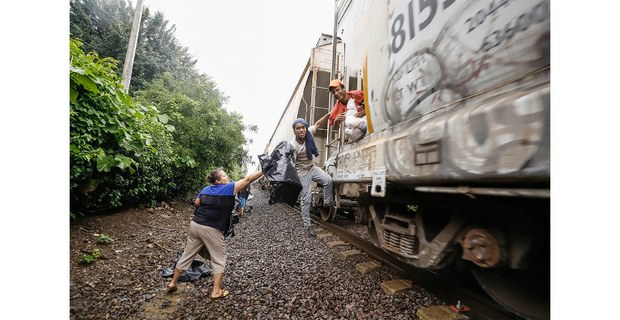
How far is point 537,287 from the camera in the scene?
171cm

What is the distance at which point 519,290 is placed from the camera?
5.66 feet

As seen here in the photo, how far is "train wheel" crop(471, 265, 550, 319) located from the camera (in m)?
1.58

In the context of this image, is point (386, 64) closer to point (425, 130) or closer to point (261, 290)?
point (425, 130)

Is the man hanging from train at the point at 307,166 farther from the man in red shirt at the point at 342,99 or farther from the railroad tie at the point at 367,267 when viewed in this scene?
the railroad tie at the point at 367,267

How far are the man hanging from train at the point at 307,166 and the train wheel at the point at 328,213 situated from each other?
95cm

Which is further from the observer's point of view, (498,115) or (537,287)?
(537,287)

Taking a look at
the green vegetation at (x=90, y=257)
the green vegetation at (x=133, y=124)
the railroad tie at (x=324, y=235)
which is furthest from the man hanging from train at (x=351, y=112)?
the green vegetation at (x=90, y=257)

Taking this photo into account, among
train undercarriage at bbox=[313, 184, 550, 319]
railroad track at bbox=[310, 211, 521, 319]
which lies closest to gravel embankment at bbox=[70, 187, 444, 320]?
railroad track at bbox=[310, 211, 521, 319]

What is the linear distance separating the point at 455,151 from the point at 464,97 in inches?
13.4

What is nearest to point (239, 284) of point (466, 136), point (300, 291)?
point (300, 291)

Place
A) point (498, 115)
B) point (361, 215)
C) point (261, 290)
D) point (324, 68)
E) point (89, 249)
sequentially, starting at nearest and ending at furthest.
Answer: point (498, 115) < point (261, 290) < point (361, 215) < point (89, 249) < point (324, 68)

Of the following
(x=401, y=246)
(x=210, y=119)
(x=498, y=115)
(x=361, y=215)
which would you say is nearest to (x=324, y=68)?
(x=210, y=119)

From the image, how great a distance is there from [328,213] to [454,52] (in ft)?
16.1

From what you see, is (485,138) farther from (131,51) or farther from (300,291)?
(131,51)
